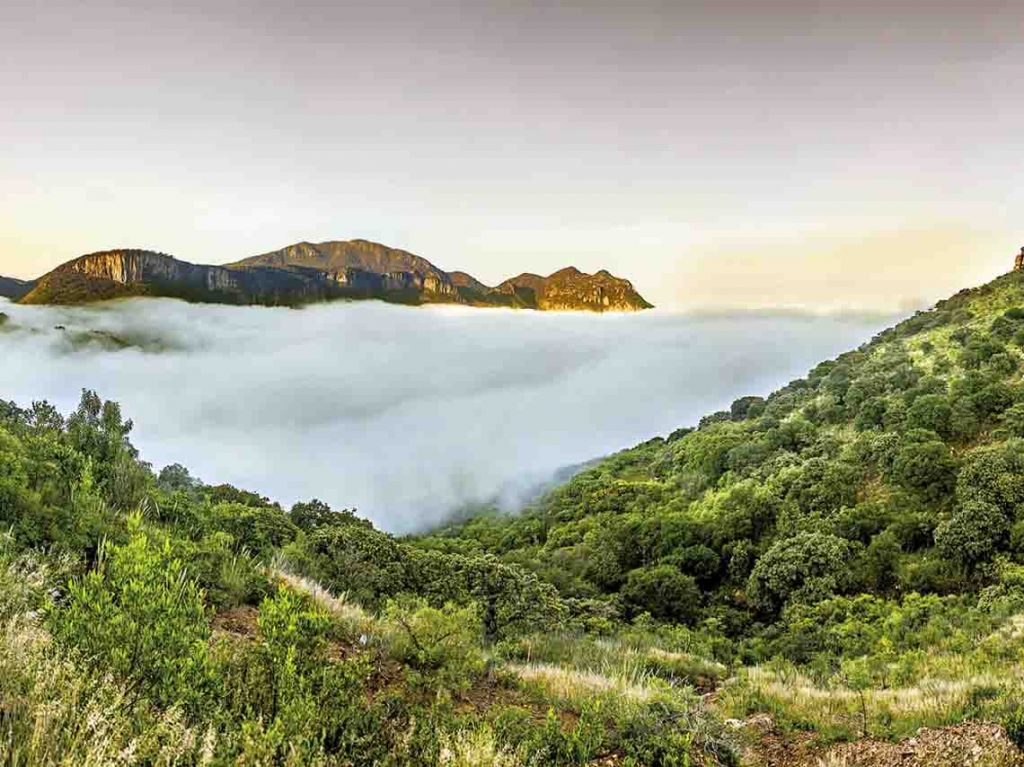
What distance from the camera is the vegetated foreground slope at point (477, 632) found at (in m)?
3.88

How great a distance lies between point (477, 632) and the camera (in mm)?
8523

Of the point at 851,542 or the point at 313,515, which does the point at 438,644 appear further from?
the point at 851,542

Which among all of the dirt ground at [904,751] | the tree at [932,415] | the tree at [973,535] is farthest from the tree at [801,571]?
the dirt ground at [904,751]

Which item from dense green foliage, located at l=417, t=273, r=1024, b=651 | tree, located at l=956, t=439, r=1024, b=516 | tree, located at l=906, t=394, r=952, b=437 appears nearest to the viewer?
tree, located at l=956, t=439, r=1024, b=516

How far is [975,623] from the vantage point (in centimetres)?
1572

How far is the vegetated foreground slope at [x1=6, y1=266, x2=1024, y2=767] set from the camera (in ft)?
12.7

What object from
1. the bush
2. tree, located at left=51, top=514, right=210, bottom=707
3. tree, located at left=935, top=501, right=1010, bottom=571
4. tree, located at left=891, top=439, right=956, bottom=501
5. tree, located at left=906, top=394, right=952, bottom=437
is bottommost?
tree, located at left=935, top=501, right=1010, bottom=571

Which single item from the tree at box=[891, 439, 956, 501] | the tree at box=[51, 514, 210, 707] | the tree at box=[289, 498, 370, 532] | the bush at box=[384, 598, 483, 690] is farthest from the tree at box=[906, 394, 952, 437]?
the tree at box=[51, 514, 210, 707]

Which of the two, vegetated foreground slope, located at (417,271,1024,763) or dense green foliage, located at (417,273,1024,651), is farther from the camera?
dense green foliage, located at (417,273,1024,651)

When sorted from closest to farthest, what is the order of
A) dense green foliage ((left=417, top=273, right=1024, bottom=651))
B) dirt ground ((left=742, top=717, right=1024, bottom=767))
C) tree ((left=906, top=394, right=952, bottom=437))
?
dirt ground ((left=742, top=717, right=1024, bottom=767)) → dense green foliage ((left=417, top=273, right=1024, bottom=651)) → tree ((left=906, top=394, right=952, bottom=437))

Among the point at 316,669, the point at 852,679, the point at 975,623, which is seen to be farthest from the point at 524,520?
the point at 316,669

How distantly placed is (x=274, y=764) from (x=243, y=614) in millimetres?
5179

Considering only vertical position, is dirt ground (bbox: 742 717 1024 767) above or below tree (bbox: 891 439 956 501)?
above

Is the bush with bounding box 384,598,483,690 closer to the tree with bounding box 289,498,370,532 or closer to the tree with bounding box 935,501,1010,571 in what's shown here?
the tree with bounding box 289,498,370,532
